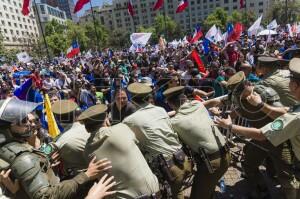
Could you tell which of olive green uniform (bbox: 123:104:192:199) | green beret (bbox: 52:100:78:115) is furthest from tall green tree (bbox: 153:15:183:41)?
olive green uniform (bbox: 123:104:192:199)

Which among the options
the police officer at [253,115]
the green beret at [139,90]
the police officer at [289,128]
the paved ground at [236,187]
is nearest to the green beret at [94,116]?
the green beret at [139,90]

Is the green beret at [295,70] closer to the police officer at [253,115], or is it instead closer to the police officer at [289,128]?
the police officer at [289,128]

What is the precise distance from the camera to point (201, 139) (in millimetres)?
3449

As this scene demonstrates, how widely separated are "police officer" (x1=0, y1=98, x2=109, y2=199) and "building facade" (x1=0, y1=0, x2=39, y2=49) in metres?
85.0

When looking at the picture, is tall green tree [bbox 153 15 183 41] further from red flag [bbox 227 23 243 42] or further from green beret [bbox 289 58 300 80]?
green beret [bbox 289 58 300 80]

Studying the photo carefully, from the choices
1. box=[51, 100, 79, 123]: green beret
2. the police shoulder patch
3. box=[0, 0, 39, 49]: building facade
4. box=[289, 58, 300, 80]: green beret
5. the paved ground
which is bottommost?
the paved ground

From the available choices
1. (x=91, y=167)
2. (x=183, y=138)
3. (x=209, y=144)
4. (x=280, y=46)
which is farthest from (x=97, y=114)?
(x=280, y=46)

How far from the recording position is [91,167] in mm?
2637

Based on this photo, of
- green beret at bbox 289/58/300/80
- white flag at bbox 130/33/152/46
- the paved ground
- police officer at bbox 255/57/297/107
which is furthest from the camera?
white flag at bbox 130/33/152/46

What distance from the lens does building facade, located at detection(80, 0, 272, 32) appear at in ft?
392

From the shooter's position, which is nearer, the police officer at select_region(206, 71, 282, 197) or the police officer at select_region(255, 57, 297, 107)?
the police officer at select_region(206, 71, 282, 197)

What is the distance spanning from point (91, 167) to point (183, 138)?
4.48 ft

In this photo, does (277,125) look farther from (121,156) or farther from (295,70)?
(121,156)

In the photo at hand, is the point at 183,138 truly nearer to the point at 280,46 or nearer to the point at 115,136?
the point at 115,136
